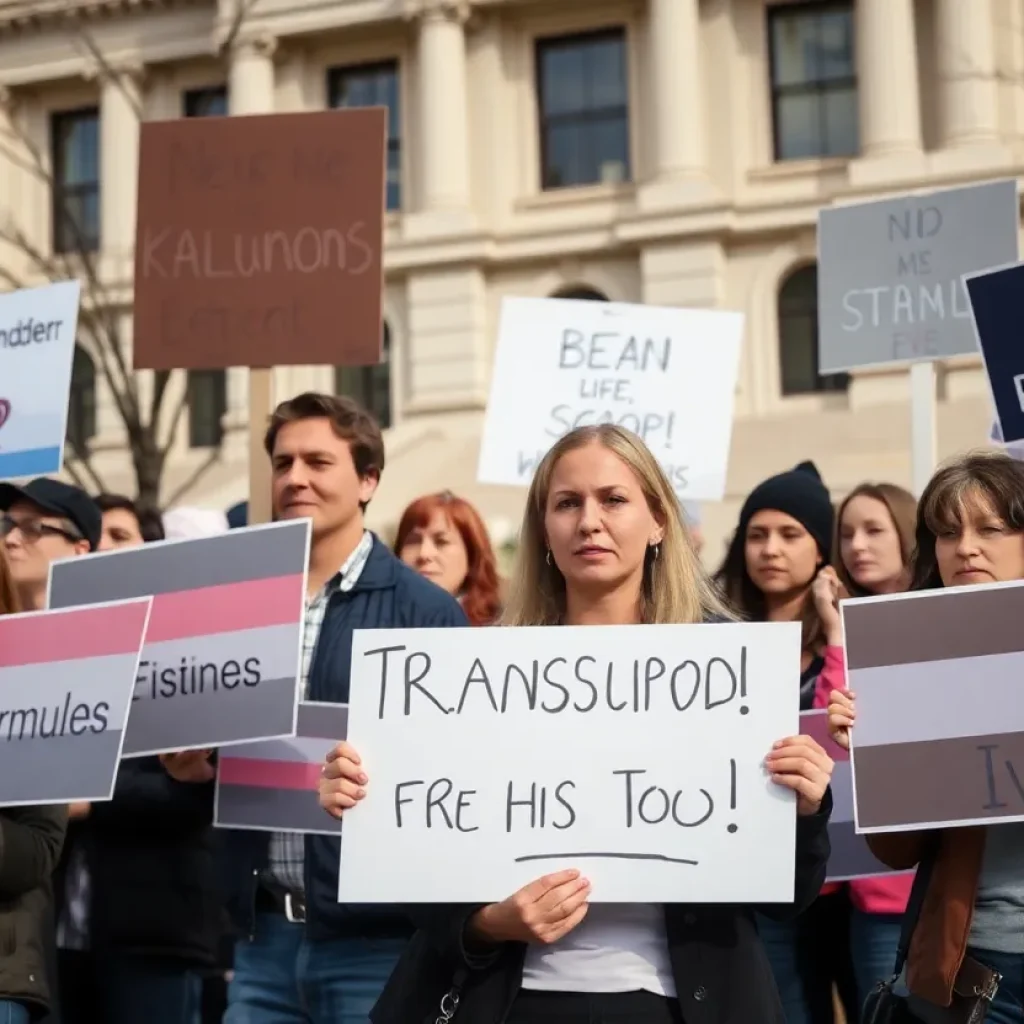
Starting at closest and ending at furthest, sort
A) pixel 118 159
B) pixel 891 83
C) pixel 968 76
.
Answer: pixel 968 76
pixel 891 83
pixel 118 159

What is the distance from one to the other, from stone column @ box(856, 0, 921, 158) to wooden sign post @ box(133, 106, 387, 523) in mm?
20952

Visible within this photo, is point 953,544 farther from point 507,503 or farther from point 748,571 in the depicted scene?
point 507,503

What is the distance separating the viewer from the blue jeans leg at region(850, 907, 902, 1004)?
4.12 meters

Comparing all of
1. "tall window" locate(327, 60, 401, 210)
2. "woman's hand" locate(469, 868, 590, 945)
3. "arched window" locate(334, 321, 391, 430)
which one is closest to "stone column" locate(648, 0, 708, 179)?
"tall window" locate(327, 60, 401, 210)

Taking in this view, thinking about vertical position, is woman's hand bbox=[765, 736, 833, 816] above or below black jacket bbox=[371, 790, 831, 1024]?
above

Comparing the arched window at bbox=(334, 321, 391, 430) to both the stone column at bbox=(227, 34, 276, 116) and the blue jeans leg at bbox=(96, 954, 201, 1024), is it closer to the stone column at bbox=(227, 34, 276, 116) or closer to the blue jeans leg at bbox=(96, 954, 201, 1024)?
the stone column at bbox=(227, 34, 276, 116)

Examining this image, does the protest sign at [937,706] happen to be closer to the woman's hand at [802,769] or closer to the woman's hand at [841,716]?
the woman's hand at [841,716]

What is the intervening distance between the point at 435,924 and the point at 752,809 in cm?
51

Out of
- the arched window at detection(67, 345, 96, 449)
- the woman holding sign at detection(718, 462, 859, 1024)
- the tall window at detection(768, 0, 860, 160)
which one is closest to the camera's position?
the woman holding sign at detection(718, 462, 859, 1024)

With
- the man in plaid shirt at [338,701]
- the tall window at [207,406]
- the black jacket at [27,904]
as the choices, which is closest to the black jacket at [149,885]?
the man in plaid shirt at [338,701]

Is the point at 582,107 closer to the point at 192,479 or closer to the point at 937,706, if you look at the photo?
the point at 192,479

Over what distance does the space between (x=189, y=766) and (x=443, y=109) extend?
23818mm

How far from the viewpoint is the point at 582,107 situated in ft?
90.4

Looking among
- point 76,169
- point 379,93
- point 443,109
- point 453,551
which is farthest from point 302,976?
point 76,169
